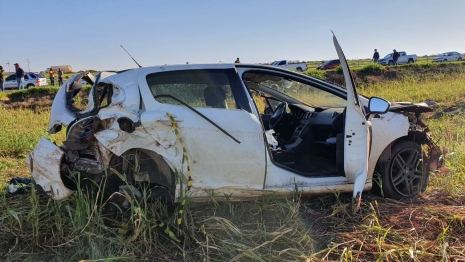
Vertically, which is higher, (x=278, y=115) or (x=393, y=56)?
(x=393, y=56)

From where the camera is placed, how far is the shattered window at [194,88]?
3408 millimetres

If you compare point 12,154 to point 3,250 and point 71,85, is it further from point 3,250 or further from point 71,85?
point 3,250

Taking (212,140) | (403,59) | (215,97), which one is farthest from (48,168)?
(403,59)

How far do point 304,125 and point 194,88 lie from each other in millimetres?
1471

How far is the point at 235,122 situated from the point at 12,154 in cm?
478

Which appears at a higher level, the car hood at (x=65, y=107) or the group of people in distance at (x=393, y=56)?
the group of people in distance at (x=393, y=56)

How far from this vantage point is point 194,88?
3.56 meters

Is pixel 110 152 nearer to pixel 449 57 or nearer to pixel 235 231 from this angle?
pixel 235 231

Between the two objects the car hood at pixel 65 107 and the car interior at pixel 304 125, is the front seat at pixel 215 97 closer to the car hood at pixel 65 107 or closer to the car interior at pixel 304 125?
the car interior at pixel 304 125

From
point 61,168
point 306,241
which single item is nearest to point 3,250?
point 61,168

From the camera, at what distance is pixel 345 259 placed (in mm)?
2783

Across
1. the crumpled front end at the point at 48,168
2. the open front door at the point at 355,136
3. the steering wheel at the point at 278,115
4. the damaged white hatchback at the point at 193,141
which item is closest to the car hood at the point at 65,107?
the damaged white hatchback at the point at 193,141

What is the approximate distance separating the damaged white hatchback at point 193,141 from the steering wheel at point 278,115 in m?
0.90

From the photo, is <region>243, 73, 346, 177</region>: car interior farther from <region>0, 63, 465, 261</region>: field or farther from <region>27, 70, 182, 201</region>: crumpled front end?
<region>27, 70, 182, 201</region>: crumpled front end
